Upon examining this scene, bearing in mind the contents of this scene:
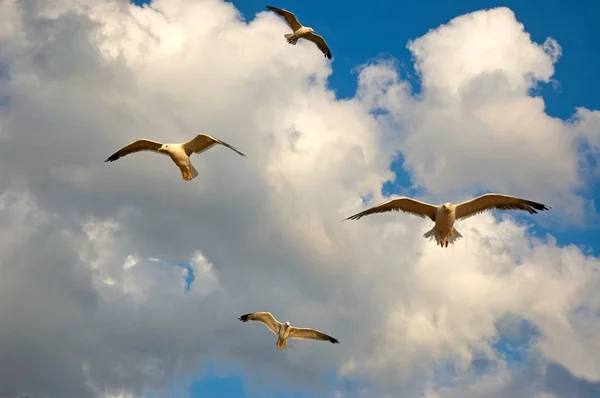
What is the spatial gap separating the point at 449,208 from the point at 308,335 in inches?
549

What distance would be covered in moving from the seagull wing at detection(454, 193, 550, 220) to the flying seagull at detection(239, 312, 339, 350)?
1250 centimetres

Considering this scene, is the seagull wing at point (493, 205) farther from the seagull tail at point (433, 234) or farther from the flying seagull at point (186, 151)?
the flying seagull at point (186, 151)

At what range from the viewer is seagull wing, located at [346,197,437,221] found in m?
33.7

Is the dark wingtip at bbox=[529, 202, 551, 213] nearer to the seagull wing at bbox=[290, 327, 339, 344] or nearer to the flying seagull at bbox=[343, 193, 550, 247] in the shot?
the flying seagull at bbox=[343, 193, 550, 247]

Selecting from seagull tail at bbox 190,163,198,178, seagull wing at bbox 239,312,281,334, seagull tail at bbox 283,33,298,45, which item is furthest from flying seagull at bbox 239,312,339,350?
seagull tail at bbox 283,33,298,45

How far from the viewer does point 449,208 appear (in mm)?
32812

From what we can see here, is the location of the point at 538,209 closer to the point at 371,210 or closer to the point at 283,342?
the point at 371,210

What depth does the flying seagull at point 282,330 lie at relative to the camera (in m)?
42.0

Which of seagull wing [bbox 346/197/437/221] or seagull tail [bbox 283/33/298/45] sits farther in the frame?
seagull tail [bbox 283/33/298/45]

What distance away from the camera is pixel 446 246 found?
3306 cm

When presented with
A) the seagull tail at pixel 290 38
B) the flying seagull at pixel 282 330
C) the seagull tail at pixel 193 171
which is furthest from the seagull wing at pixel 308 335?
the seagull tail at pixel 290 38

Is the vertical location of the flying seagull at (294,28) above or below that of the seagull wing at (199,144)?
above

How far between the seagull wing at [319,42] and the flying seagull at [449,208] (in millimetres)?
15148

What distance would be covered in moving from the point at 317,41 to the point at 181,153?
13.8 m
